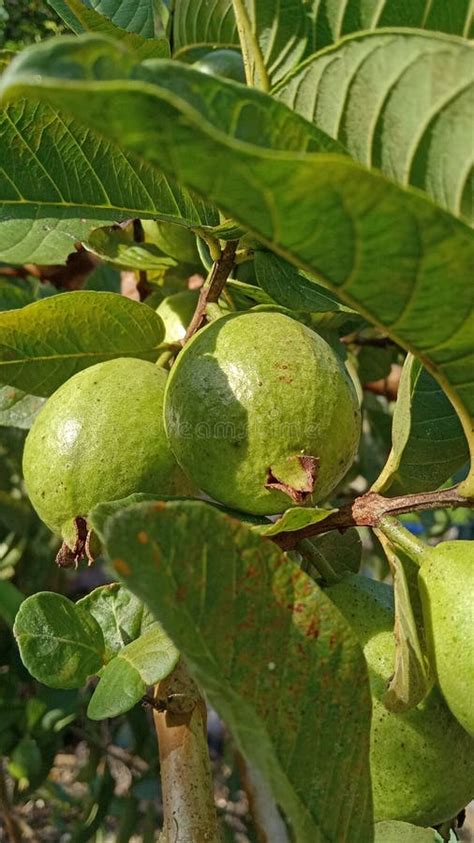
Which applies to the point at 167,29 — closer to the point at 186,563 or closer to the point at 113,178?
the point at 113,178

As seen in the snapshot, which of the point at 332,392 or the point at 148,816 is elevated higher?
the point at 332,392

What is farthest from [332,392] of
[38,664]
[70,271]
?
[70,271]

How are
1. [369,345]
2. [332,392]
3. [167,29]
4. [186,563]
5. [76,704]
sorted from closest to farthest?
[186,563], [332,392], [167,29], [369,345], [76,704]

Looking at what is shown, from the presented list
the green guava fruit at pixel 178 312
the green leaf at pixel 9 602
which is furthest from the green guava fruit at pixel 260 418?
the green leaf at pixel 9 602

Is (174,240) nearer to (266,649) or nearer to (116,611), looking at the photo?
(116,611)

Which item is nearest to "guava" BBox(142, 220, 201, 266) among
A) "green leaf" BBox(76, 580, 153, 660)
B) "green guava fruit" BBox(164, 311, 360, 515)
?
"green guava fruit" BBox(164, 311, 360, 515)

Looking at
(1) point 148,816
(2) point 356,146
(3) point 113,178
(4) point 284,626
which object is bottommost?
(1) point 148,816

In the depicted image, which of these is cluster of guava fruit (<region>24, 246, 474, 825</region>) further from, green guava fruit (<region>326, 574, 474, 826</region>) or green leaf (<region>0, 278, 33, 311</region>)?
green leaf (<region>0, 278, 33, 311</region>)
